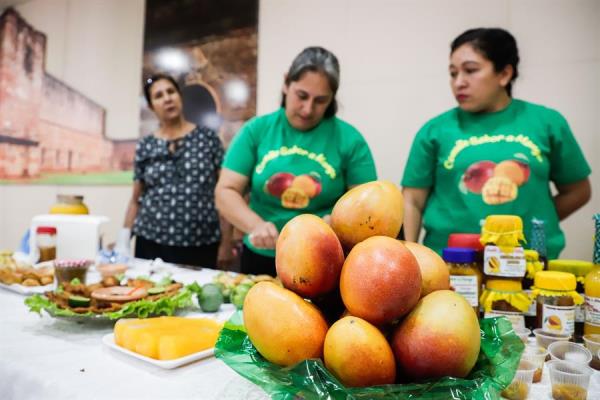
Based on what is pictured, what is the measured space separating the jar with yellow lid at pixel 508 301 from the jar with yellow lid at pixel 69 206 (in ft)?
6.57

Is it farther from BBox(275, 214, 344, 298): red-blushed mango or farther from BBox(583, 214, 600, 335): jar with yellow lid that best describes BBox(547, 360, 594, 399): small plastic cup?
BBox(275, 214, 344, 298): red-blushed mango

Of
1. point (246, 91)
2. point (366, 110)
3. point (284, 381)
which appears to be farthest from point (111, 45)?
point (284, 381)

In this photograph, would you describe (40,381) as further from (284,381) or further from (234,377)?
(284,381)

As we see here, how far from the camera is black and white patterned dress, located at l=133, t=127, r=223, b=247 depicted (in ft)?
9.18

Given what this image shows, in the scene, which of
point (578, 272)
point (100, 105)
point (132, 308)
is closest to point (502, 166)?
point (578, 272)

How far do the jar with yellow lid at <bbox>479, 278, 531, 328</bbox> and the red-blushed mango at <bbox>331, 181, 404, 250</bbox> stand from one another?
0.47 metres

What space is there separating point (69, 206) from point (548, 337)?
2177 mm

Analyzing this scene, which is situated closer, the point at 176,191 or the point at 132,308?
the point at 132,308

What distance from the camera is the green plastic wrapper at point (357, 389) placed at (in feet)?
1.86

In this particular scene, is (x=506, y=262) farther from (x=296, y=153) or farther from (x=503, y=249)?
(x=296, y=153)

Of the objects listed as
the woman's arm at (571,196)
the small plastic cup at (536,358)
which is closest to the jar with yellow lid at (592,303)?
the small plastic cup at (536,358)

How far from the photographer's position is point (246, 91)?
340 centimetres

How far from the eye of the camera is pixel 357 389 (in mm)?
562

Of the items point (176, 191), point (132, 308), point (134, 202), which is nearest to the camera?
point (132, 308)
